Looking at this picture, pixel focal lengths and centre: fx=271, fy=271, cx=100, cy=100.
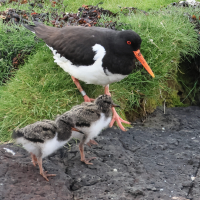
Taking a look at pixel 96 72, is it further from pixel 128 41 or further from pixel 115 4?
A: pixel 115 4

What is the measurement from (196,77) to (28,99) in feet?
11.6

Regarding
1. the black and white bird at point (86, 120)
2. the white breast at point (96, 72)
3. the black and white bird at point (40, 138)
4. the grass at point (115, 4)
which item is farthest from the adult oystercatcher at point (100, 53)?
the grass at point (115, 4)

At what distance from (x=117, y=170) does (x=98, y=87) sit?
199 cm

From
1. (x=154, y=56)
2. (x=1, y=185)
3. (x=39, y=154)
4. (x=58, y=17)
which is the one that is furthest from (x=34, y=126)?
(x=58, y=17)

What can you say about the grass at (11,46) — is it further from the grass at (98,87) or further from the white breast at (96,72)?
the white breast at (96,72)

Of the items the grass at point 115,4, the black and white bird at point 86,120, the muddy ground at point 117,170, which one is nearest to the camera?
the muddy ground at point 117,170

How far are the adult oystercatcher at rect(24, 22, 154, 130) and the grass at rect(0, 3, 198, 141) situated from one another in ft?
1.72

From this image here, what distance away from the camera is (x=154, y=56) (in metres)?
4.93

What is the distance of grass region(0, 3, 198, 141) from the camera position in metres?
4.14

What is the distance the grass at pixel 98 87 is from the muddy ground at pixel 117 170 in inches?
28.2

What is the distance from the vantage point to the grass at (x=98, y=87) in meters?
4.14

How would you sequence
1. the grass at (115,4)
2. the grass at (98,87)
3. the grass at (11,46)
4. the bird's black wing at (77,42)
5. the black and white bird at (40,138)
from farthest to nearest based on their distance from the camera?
the grass at (115,4) → the grass at (11,46) → the grass at (98,87) → the bird's black wing at (77,42) → the black and white bird at (40,138)

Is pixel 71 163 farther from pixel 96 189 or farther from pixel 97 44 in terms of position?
pixel 97 44

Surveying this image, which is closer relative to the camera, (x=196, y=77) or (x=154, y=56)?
(x=154, y=56)
